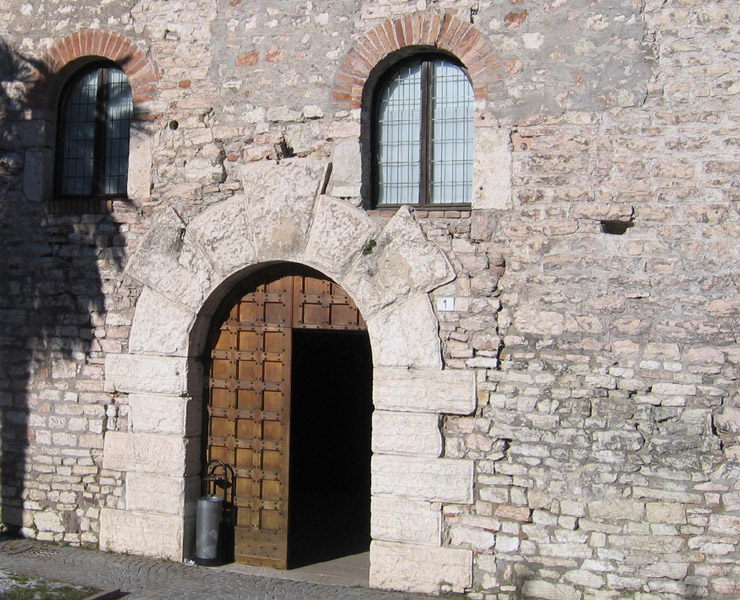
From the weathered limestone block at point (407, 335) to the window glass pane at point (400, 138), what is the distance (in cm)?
86

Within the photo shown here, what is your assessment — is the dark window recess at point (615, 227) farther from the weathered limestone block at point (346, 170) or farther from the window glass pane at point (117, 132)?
the window glass pane at point (117, 132)

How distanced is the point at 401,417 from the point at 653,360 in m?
1.71

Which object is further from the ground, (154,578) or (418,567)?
(418,567)

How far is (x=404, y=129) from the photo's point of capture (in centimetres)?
611

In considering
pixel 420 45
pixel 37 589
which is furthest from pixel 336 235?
pixel 37 589

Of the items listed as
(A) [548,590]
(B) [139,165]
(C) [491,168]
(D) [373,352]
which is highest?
(B) [139,165]

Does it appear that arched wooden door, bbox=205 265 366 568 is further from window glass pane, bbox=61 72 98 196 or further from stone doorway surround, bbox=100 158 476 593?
window glass pane, bbox=61 72 98 196

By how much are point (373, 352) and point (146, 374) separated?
1.89 m

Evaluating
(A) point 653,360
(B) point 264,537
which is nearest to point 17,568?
(B) point 264,537

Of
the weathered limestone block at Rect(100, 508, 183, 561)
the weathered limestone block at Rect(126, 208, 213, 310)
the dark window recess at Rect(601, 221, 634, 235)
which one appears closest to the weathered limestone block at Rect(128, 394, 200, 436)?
the weathered limestone block at Rect(100, 508, 183, 561)

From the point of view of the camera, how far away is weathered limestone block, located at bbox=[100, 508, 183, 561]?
6.27m

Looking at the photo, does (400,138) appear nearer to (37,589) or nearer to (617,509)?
(617,509)

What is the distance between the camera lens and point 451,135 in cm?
600

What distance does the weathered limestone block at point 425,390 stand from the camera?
5.56 m
